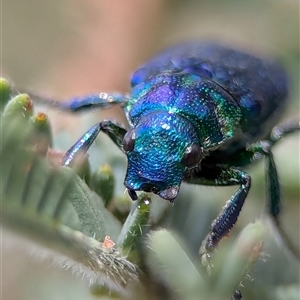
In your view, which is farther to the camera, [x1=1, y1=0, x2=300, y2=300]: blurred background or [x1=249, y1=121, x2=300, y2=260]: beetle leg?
[x1=1, y1=0, x2=300, y2=300]: blurred background

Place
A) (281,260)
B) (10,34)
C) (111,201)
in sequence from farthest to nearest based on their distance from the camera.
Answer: (10,34), (281,260), (111,201)

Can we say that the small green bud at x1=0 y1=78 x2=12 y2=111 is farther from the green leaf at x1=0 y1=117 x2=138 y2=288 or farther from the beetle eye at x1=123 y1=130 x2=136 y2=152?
the beetle eye at x1=123 y1=130 x2=136 y2=152

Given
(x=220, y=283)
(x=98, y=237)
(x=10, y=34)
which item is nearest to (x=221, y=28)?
(x=10, y=34)

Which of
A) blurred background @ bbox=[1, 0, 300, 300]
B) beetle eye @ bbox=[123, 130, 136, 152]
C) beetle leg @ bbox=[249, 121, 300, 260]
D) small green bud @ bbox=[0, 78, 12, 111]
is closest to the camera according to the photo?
small green bud @ bbox=[0, 78, 12, 111]

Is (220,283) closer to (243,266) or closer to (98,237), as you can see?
(243,266)

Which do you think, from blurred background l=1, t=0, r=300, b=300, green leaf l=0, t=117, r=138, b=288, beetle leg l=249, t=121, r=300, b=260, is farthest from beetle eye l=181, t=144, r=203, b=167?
blurred background l=1, t=0, r=300, b=300

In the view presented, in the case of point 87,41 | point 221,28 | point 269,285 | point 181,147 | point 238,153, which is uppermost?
point 221,28

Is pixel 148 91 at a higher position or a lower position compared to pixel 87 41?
lower

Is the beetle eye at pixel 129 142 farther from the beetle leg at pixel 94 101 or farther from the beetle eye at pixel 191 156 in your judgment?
the beetle leg at pixel 94 101
